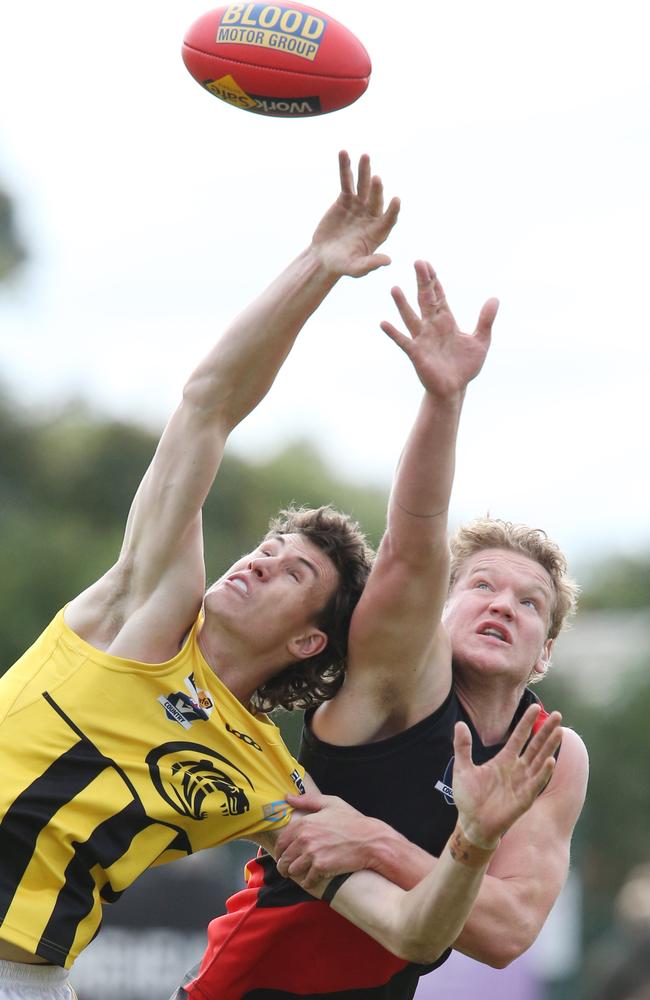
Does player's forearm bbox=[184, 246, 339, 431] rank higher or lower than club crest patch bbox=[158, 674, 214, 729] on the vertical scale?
higher

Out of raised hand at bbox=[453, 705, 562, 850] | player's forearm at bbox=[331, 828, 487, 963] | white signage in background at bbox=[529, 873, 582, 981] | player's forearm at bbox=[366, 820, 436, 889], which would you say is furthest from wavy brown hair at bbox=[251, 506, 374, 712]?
white signage in background at bbox=[529, 873, 582, 981]

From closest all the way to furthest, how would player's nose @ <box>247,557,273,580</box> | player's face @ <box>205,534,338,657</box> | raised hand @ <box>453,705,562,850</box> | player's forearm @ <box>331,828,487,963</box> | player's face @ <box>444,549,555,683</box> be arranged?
raised hand @ <box>453,705,562,850</box>
player's forearm @ <box>331,828,487,963</box>
player's face @ <box>205,534,338,657</box>
player's nose @ <box>247,557,273,580</box>
player's face @ <box>444,549,555,683</box>

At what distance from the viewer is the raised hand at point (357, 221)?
5.49 metres

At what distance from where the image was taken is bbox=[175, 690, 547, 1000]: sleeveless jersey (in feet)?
18.5

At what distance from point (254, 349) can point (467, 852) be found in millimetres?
1897

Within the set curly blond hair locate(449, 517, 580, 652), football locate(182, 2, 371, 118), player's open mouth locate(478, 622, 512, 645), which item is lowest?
player's open mouth locate(478, 622, 512, 645)

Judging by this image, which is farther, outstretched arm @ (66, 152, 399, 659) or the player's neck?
the player's neck

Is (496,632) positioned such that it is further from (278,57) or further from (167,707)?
(278,57)

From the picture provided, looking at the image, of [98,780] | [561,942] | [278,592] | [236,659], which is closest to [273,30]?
[278,592]

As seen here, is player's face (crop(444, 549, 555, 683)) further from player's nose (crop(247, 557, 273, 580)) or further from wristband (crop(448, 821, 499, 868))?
wristband (crop(448, 821, 499, 868))

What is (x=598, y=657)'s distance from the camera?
37.8 metres

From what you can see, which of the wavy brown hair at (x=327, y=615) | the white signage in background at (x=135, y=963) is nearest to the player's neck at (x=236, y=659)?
the wavy brown hair at (x=327, y=615)

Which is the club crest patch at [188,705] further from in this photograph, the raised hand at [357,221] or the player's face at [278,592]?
the raised hand at [357,221]

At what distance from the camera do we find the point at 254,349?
530 cm
